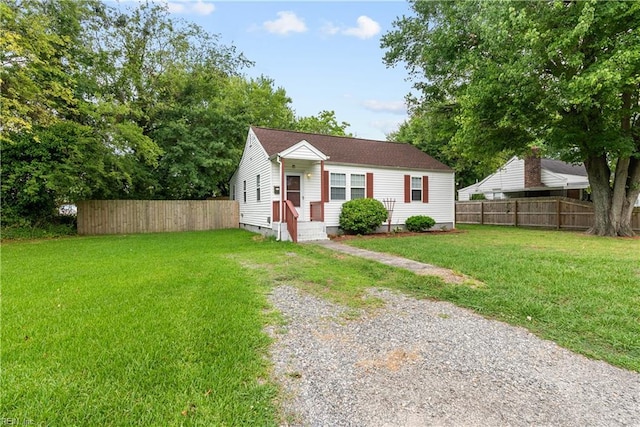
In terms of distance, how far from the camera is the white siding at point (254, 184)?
1177cm

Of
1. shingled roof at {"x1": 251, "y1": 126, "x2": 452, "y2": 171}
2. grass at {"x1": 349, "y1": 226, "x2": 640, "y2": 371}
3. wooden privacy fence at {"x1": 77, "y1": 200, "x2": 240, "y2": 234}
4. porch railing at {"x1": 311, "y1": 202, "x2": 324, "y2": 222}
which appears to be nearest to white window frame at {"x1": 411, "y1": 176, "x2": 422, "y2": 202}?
shingled roof at {"x1": 251, "y1": 126, "x2": 452, "y2": 171}

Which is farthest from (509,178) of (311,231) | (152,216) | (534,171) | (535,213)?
(152,216)

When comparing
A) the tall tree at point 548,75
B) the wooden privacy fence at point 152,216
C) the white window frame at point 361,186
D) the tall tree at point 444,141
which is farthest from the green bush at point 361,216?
the wooden privacy fence at point 152,216

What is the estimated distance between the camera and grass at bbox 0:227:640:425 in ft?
6.91

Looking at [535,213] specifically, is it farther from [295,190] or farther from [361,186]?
[295,190]

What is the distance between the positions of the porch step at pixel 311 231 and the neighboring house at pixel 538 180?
15.4 m

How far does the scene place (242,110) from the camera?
719 inches

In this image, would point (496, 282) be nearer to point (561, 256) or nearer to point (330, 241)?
point (561, 256)

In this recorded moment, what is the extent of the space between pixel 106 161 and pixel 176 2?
9.40 m

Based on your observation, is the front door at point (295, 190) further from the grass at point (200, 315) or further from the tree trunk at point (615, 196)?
the tree trunk at point (615, 196)

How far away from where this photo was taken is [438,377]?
2414mm

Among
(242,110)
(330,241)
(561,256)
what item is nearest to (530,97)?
(561,256)

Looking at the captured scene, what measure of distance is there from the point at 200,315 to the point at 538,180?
21.9 m

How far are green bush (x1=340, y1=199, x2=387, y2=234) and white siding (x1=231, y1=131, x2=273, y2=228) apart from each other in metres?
2.79
